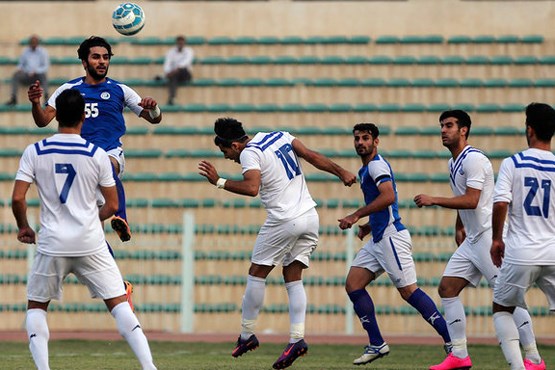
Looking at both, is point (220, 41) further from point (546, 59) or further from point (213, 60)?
point (546, 59)

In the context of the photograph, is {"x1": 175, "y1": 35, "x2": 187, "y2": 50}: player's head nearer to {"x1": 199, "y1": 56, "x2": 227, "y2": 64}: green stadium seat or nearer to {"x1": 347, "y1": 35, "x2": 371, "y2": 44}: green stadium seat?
{"x1": 199, "y1": 56, "x2": 227, "y2": 64}: green stadium seat

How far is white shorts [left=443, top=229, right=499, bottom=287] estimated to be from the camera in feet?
36.1

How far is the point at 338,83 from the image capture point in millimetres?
21062

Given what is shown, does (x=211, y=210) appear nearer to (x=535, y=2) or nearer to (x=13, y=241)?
(x=13, y=241)

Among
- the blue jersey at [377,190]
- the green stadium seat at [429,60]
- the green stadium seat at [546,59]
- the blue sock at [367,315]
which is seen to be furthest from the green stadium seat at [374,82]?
the blue sock at [367,315]

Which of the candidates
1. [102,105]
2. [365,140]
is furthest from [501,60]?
[102,105]

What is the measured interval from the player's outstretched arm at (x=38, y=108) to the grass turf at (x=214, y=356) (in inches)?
Result: 92.1

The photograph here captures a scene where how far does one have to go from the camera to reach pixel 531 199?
9297 millimetres

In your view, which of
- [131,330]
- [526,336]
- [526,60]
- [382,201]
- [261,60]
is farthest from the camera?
[261,60]

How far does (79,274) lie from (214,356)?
496 centimetres

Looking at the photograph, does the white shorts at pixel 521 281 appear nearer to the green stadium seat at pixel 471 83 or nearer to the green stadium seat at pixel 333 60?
the green stadium seat at pixel 471 83

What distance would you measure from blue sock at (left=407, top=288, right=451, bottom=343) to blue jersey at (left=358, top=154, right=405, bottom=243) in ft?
2.14

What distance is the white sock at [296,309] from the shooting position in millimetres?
11172

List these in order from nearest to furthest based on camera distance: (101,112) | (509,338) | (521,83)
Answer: (509,338), (101,112), (521,83)
